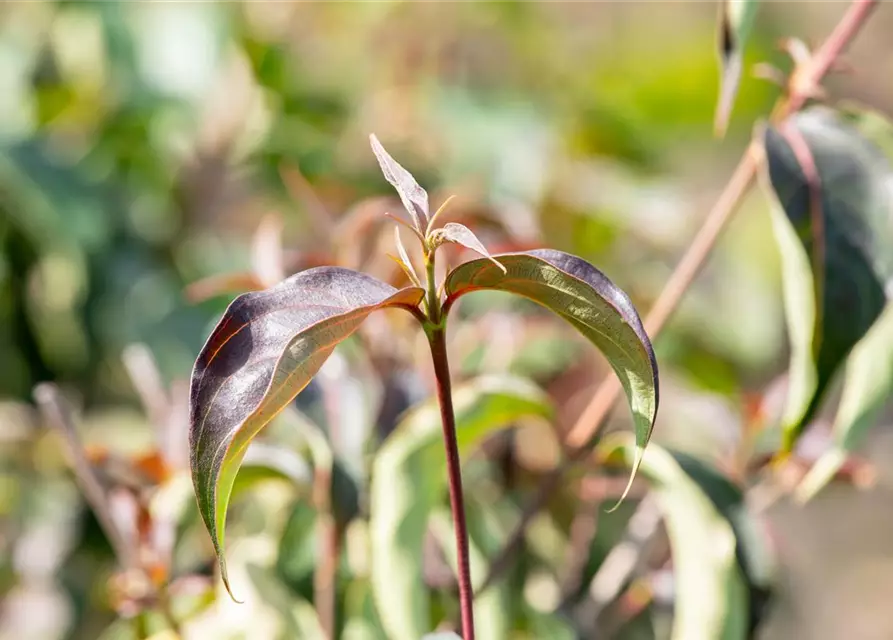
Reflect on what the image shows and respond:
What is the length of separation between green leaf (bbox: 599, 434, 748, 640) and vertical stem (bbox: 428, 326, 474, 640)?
0.46ft

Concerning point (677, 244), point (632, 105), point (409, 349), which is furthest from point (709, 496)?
point (632, 105)

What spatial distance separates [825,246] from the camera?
0.38 meters

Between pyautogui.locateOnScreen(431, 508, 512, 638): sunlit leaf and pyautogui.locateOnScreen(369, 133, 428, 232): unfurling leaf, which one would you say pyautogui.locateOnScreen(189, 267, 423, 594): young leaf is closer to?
pyautogui.locateOnScreen(369, 133, 428, 232): unfurling leaf

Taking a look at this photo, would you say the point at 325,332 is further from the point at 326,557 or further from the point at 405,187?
the point at 326,557

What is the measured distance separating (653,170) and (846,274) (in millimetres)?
928

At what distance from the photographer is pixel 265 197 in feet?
3.81

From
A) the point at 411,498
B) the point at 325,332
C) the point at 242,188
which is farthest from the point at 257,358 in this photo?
the point at 242,188

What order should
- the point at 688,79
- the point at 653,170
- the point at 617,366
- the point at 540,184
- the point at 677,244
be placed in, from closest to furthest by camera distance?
the point at 617,366
the point at 540,184
the point at 677,244
the point at 653,170
the point at 688,79

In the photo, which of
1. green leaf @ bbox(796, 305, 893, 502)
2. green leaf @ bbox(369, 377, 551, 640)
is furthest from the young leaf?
green leaf @ bbox(796, 305, 893, 502)

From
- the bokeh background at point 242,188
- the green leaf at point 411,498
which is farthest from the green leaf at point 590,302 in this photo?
the bokeh background at point 242,188

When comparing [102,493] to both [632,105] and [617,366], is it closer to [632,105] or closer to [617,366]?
[617,366]

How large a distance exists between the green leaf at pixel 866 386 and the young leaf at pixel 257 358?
0.23 meters

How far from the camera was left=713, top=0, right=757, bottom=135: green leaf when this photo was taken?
0.37 m

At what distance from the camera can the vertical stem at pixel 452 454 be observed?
0.27 metres
